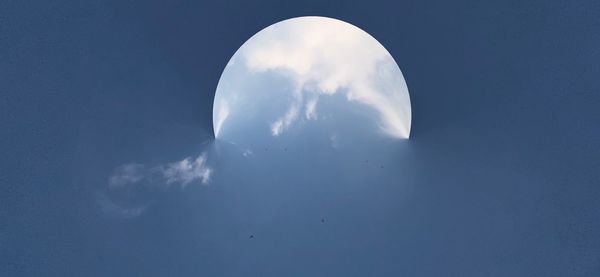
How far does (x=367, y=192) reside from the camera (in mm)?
7961

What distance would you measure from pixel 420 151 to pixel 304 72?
230 centimetres

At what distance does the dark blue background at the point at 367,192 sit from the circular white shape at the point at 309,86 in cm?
49

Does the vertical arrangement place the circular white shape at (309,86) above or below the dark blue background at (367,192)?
above

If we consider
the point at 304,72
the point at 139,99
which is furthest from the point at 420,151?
the point at 139,99

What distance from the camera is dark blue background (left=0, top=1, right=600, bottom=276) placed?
6496 mm

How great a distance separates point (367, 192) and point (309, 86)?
1.93 meters

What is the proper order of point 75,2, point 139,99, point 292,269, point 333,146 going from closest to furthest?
point 75,2 → point 139,99 → point 292,269 → point 333,146

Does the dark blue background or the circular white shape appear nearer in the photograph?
the dark blue background

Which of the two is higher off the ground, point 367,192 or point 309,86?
point 309,86

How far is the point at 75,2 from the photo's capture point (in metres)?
6.41

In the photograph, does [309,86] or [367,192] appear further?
[309,86]

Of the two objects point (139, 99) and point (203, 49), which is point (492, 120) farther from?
point (139, 99)

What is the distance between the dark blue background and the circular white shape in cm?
49

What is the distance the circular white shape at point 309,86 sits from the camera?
801cm
